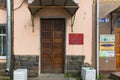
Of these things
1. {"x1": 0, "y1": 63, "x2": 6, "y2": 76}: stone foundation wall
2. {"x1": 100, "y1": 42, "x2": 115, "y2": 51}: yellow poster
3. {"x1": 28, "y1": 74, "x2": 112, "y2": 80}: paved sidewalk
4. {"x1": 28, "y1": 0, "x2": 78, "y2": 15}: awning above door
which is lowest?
{"x1": 28, "y1": 74, "x2": 112, "y2": 80}: paved sidewalk

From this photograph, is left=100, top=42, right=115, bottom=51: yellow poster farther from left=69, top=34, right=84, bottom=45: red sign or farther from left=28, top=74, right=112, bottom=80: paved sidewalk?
left=28, top=74, right=112, bottom=80: paved sidewalk

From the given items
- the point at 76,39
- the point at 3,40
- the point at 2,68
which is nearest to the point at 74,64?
the point at 76,39

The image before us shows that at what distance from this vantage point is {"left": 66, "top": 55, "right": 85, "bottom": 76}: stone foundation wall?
51.5 feet

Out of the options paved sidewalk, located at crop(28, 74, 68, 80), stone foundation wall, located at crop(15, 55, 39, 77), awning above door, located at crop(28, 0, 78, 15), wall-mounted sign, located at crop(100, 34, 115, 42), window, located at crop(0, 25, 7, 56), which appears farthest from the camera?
window, located at crop(0, 25, 7, 56)

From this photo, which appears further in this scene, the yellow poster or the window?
the window

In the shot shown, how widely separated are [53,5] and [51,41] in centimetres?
188

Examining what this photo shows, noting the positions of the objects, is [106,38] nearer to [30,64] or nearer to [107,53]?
[107,53]

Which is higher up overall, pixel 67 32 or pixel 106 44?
pixel 67 32

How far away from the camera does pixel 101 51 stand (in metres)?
15.8

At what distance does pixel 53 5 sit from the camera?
15203 mm

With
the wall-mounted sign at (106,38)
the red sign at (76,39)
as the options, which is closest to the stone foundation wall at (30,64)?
the red sign at (76,39)

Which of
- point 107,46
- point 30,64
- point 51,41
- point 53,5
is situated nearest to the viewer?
point 53,5

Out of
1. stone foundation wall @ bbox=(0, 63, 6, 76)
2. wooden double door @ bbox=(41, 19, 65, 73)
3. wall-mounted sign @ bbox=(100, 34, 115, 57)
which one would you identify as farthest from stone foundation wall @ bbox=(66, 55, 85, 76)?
stone foundation wall @ bbox=(0, 63, 6, 76)

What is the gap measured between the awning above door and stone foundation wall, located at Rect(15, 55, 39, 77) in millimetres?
2213
